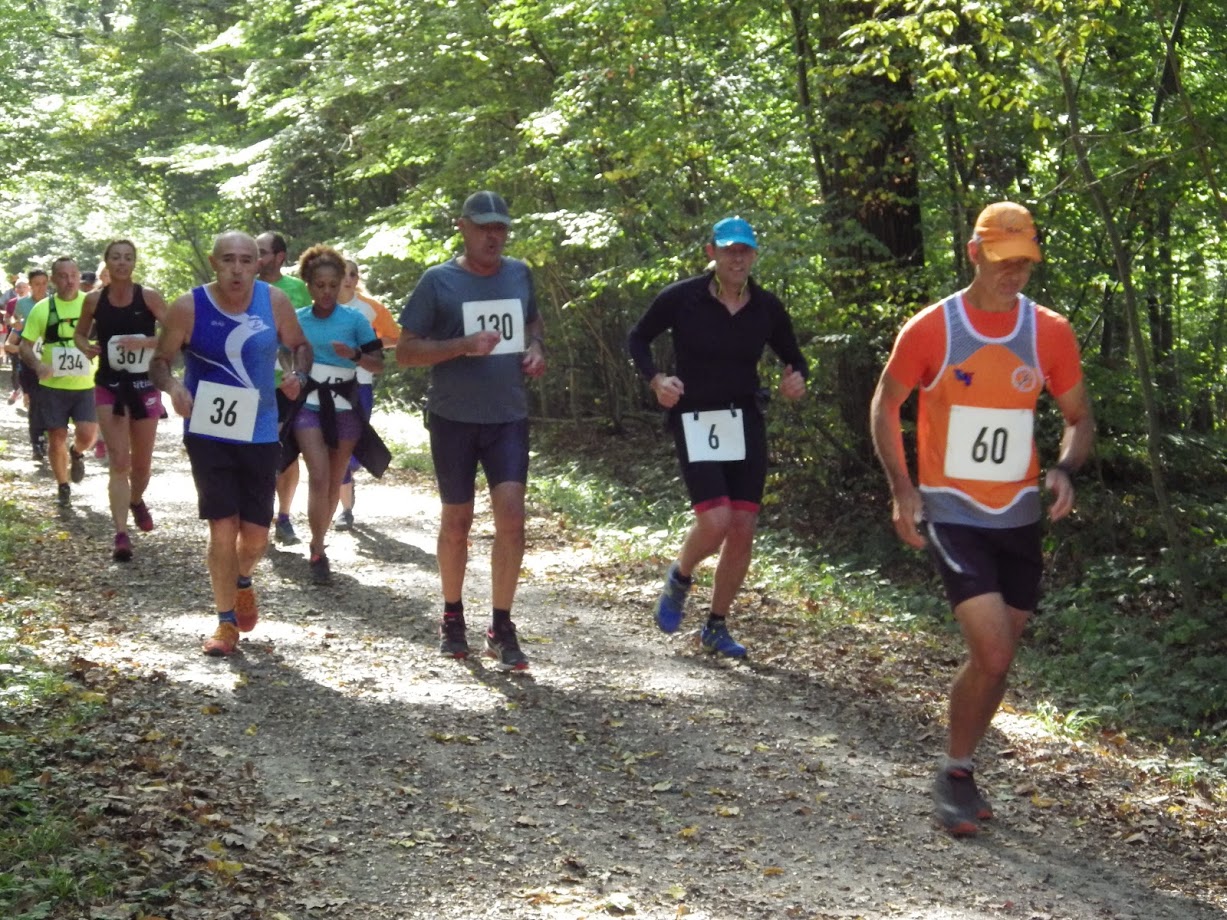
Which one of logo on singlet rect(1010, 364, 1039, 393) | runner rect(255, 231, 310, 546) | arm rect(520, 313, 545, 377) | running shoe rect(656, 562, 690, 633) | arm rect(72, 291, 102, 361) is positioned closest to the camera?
logo on singlet rect(1010, 364, 1039, 393)

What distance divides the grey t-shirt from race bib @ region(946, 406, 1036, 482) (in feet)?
9.17

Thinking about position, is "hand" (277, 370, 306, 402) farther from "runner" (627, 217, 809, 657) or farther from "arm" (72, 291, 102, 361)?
"arm" (72, 291, 102, 361)

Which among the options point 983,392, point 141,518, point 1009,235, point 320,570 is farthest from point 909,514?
point 141,518

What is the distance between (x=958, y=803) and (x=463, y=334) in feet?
11.3

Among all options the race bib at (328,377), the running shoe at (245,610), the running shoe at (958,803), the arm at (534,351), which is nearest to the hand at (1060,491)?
the running shoe at (958,803)

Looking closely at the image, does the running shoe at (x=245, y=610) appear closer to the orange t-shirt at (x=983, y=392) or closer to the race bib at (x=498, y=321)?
the race bib at (x=498, y=321)

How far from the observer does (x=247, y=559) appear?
8.01 metres

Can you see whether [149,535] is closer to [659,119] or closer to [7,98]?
[659,119]

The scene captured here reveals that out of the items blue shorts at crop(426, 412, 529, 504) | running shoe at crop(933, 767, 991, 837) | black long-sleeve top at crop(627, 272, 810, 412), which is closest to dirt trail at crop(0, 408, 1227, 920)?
running shoe at crop(933, 767, 991, 837)

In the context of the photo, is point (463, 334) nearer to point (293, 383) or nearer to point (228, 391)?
point (293, 383)

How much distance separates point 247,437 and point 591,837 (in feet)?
10.5

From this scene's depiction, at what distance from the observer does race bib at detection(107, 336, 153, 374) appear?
10.7m

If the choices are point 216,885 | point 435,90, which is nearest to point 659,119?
point 435,90

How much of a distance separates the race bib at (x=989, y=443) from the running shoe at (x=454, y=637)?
338cm
